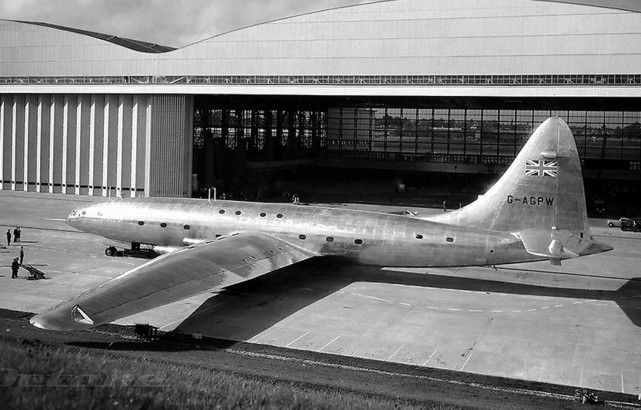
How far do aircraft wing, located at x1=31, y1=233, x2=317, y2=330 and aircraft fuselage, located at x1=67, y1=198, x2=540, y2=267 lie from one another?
1404 mm

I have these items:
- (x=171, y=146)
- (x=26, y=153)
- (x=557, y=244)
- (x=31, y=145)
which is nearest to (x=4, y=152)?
(x=26, y=153)

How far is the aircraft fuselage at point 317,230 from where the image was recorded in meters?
34.9

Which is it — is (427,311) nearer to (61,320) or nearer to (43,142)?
(61,320)

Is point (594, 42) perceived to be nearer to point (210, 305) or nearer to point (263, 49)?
point (263, 49)

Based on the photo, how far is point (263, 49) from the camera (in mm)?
69312

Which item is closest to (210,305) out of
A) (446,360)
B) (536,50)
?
(446,360)

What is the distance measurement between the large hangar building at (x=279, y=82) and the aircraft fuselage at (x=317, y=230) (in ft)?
94.8

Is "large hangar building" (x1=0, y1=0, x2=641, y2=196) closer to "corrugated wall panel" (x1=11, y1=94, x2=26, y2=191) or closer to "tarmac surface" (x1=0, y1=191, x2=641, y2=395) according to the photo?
"corrugated wall panel" (x1=11, y1=94, x2=26, y2=191)

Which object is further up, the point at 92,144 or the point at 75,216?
the point at 92,144

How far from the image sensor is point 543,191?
34156 mm

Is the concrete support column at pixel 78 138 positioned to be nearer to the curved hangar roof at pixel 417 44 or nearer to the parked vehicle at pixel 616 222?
the curved hangar roof at pixel 417 44

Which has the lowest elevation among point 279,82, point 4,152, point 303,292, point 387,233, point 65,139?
point 303,292

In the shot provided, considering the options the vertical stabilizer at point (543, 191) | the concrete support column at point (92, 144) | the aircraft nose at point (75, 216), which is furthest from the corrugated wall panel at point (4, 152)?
the vertical stabilizer at point (543, 191)

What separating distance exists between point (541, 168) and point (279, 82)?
3997 cm
